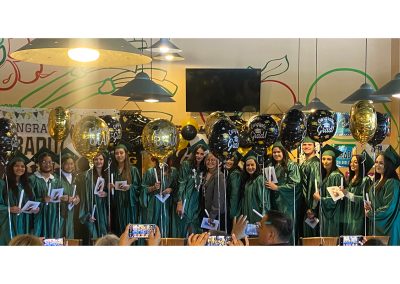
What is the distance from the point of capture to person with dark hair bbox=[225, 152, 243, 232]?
764 cm

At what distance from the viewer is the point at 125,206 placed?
7.65 meters

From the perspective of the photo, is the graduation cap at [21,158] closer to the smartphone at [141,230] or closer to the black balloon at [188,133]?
the smartphone at [141,230]

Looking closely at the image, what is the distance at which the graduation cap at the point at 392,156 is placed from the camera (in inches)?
304

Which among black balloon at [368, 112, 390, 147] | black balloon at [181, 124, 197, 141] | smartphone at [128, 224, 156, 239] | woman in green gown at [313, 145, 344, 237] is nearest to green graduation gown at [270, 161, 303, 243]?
woman in green gown at [313, 145, 344, 237]

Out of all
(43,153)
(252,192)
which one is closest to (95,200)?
(43,153)

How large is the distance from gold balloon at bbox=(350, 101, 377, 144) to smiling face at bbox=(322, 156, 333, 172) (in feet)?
5.87

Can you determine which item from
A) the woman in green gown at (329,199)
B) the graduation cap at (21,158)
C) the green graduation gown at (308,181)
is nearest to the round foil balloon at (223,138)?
the green graduation gown at (308,181)

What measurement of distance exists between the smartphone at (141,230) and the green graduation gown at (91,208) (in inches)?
24.8

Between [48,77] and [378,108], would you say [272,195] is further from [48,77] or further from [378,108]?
[48,77]

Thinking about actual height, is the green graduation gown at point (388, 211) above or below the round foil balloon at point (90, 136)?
below
